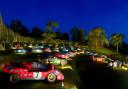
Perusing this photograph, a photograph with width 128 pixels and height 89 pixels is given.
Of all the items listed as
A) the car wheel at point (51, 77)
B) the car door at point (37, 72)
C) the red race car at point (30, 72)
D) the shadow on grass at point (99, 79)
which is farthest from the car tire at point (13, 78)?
the shadow on grass at point (99, 79)

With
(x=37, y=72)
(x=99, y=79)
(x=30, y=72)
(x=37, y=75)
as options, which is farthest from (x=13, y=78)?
(x=99, y=79)

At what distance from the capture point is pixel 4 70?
29.8 metres

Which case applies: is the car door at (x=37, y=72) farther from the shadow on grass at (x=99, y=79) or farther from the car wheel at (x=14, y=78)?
the shadow on grass at (x=99, y=79)

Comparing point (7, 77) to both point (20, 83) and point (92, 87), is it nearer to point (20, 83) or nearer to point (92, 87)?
point (20, 83)

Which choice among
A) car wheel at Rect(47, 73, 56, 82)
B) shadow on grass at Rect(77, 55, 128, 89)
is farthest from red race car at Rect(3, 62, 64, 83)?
shadow on grass at Rect(77, 55, 128, 89)

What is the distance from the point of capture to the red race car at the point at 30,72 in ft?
94.6

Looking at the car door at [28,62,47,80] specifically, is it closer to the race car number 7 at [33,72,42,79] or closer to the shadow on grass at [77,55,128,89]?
the race car number 7 at [33,72,42,79]

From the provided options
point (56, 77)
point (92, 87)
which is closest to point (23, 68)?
point (56, 77)

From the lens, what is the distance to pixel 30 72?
29875 mm

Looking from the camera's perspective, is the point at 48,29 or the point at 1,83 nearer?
the point at 1,83

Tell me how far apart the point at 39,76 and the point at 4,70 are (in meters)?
2.69

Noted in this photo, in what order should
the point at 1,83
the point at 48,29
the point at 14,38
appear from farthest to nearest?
the point at 48,29, the point at 14,38, the point at 1,83

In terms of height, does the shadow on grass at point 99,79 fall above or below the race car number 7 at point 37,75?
below

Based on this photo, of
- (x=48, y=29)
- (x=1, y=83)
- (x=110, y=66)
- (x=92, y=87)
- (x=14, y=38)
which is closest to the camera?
(x=1, y=83)
